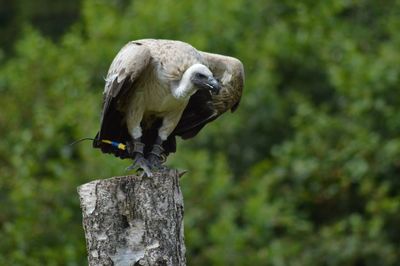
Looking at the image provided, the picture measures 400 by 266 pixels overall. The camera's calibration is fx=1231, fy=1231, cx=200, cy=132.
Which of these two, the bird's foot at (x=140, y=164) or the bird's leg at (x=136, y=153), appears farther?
the bird's leg at (x=136, y=153)

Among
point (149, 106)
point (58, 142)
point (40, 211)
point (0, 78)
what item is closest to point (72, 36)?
point (0, 78)

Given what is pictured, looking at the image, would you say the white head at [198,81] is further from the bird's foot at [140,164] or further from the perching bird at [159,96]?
the bird's foot at [140,164]

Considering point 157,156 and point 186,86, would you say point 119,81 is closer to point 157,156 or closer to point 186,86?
point 186,86

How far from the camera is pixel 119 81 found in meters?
7.36

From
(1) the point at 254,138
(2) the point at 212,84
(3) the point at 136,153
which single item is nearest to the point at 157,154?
(3) the point at 136,153

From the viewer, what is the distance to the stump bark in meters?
6.43

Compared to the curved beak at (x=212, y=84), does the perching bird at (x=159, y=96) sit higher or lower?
higher

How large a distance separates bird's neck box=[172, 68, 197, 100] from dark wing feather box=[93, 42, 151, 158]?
235 mm

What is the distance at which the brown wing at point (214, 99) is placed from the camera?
7.95 meters

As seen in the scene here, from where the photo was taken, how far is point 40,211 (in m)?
11.7

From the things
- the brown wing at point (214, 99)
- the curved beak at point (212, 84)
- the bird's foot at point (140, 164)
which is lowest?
the bird's foot at point (140, 164)

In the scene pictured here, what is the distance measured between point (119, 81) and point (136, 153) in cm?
51

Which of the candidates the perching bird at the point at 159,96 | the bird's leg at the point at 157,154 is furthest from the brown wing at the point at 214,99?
the bird's leg at the point at 157,154

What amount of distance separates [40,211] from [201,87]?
15.6ft
